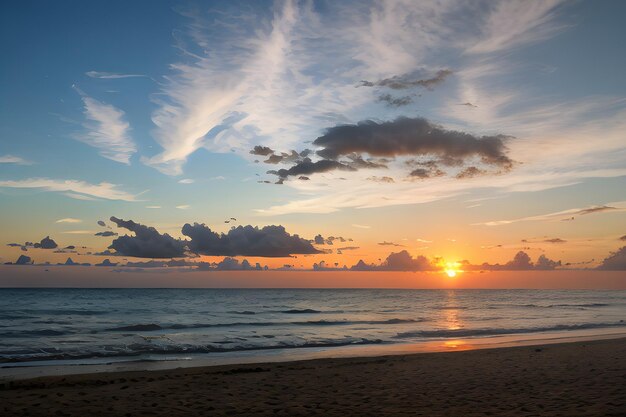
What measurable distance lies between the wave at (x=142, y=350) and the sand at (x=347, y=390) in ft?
25.8

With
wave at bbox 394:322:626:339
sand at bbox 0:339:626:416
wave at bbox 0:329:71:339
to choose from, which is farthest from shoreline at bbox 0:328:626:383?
wave at bbox 0:329:71:339

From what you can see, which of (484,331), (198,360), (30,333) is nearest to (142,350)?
(198,360)

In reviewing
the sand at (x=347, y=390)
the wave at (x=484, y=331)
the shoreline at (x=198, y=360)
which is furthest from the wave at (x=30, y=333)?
the wave at (x=484, y=331)

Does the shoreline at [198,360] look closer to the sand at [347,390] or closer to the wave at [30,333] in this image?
the sand at [347,390]

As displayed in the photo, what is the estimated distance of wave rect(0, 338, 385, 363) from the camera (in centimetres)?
2412

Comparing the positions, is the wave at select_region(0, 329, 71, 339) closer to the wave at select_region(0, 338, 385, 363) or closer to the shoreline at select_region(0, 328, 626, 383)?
the wave at select_region(0, 338, 385, 363)

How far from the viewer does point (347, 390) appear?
14781mm

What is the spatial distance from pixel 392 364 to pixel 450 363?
2631 mm

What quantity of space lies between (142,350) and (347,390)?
16793 mm

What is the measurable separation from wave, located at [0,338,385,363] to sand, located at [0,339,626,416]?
7.85m

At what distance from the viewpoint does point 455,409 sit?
11953mm

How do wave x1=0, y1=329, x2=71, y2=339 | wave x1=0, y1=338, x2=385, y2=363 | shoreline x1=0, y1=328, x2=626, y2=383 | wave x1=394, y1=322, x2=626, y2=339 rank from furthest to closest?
wave x1=394, y1=322, x2=626, y2=339 < wave x1=0, y1=329, x2=71, y2=339 < wave x1=0, y1=338, x2=385, y2=363 < shoreline x1=0, y1=328, x2=626, y2=383

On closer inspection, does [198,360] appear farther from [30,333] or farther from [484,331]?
[484,331]

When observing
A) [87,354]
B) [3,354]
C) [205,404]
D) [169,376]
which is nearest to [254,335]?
[87,354]
